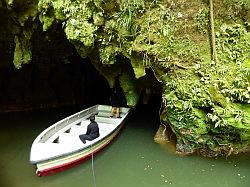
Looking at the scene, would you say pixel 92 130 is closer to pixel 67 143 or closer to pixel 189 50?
pixel 67 143

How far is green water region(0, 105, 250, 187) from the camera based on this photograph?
8492 millimetres

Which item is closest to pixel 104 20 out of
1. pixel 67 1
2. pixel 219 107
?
pixel 67 1

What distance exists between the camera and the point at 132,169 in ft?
30.2

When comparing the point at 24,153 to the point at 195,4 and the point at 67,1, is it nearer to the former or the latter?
the point at 67,1

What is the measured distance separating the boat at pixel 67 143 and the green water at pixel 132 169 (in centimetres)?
27

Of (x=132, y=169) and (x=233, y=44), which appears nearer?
(x=233, y=44)

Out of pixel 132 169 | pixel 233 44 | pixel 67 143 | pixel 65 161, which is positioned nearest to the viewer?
pixel 233 44

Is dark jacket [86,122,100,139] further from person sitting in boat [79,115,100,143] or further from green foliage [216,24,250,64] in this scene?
green foliage [216,24,250,64]

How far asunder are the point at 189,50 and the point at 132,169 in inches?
134

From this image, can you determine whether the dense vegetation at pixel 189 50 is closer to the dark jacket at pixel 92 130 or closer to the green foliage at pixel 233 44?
the green foliage at pixel 233 44

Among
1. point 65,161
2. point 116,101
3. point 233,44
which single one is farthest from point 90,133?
point 233,44

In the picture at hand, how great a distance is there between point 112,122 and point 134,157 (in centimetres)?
190

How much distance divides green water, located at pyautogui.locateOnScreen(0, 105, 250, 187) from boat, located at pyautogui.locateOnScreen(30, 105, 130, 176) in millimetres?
270

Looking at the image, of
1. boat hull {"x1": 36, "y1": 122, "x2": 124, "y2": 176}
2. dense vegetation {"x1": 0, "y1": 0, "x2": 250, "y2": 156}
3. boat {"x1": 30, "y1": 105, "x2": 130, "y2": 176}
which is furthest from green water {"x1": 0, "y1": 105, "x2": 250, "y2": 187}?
dense vegetation {"x1": 0, "y1": 0, "x2": 250, "y2": 156}
